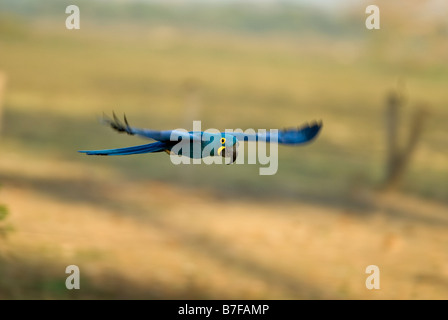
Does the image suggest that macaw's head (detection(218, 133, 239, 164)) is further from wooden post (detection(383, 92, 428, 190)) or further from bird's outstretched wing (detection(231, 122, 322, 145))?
wooden post (detection(383, 92, 428, 190))

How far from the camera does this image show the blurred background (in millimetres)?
9664

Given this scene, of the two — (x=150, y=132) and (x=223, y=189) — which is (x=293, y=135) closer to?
(x=150, y=132)

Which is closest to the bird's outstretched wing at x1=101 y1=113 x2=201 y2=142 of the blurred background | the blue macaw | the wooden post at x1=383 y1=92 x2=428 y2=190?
the blue macaw

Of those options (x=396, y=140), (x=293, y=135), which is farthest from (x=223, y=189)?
(x=293, y=135)

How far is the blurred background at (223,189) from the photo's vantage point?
9.66 meters

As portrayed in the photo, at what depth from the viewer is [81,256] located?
9.81 meters

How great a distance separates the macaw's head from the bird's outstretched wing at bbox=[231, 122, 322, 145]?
6.8 inches

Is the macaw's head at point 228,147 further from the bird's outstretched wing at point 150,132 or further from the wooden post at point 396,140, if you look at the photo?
the wooden post at point 396,140

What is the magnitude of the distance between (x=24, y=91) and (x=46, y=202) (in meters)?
13.4

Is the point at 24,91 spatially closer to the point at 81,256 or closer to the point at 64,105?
the point at 64,105

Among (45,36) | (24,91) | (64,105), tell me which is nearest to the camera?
(64,105)

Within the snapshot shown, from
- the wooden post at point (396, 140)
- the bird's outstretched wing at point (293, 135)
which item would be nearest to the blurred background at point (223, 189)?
the wooden post at point (396, 140)

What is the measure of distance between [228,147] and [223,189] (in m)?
12.6

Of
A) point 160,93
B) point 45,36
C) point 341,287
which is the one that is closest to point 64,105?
point 160,93
